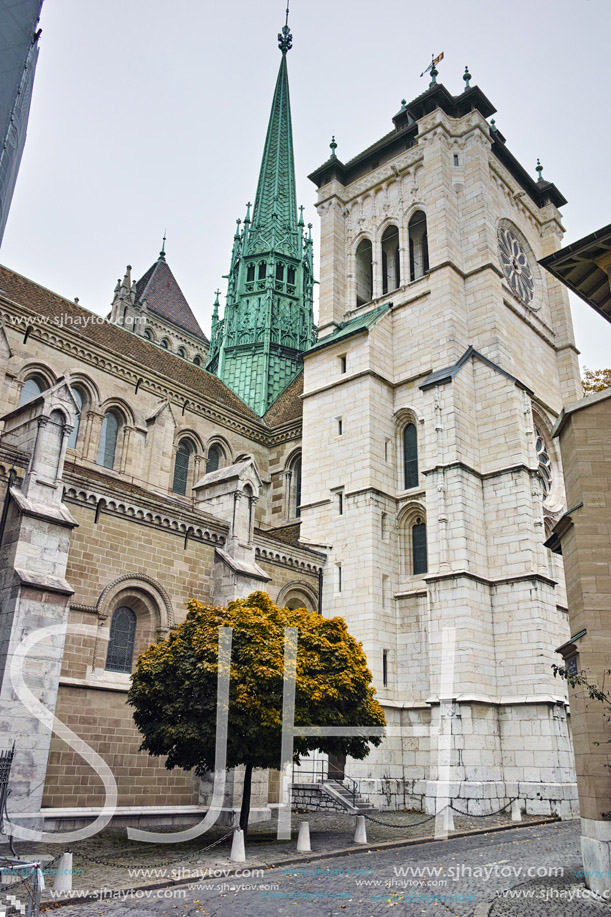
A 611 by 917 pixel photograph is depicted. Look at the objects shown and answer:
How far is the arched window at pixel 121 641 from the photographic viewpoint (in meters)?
17.3

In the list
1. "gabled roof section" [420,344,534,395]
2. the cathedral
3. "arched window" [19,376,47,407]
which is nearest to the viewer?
the cathedral

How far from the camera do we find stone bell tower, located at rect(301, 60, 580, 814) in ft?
67.5

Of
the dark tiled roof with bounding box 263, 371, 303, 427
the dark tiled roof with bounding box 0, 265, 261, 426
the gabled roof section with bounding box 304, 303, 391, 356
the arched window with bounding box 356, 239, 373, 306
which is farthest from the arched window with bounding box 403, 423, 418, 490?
the arched window with bounding box 356, 239, 373, 306

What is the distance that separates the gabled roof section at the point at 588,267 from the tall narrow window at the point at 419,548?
12.4 m

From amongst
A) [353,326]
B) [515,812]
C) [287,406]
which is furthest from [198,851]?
[287,406]

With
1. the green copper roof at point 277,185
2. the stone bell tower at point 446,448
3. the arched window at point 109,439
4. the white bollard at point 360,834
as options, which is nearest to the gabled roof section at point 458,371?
the stone bell tower at point 446,448

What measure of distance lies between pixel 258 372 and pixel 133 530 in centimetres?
1788

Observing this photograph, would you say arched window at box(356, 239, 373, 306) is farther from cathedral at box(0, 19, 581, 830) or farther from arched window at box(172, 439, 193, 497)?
arched window at box(172, 439, 193, 497)

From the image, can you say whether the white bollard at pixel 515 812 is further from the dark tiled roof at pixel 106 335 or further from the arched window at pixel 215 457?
the dark tiled roof at pixel 106 335

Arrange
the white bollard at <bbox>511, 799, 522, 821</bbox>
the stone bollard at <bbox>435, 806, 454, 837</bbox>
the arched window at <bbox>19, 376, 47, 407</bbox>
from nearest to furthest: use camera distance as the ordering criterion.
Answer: the stone bollard at <bbox>435, 806, 454, 837</bbox>
the white bollard at <bbox>511, 799, 522, 821</bbox>
the arched window at <bbox>19, 376, 47, 407</bbox>

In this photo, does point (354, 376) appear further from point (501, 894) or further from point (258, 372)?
point (501, 894)

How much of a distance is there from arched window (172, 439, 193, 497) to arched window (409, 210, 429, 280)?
11.7 meters

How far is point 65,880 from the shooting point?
31.3ft

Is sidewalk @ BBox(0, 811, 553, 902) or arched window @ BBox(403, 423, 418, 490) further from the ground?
arched window @ BBox(403, 423, 418, 490)
